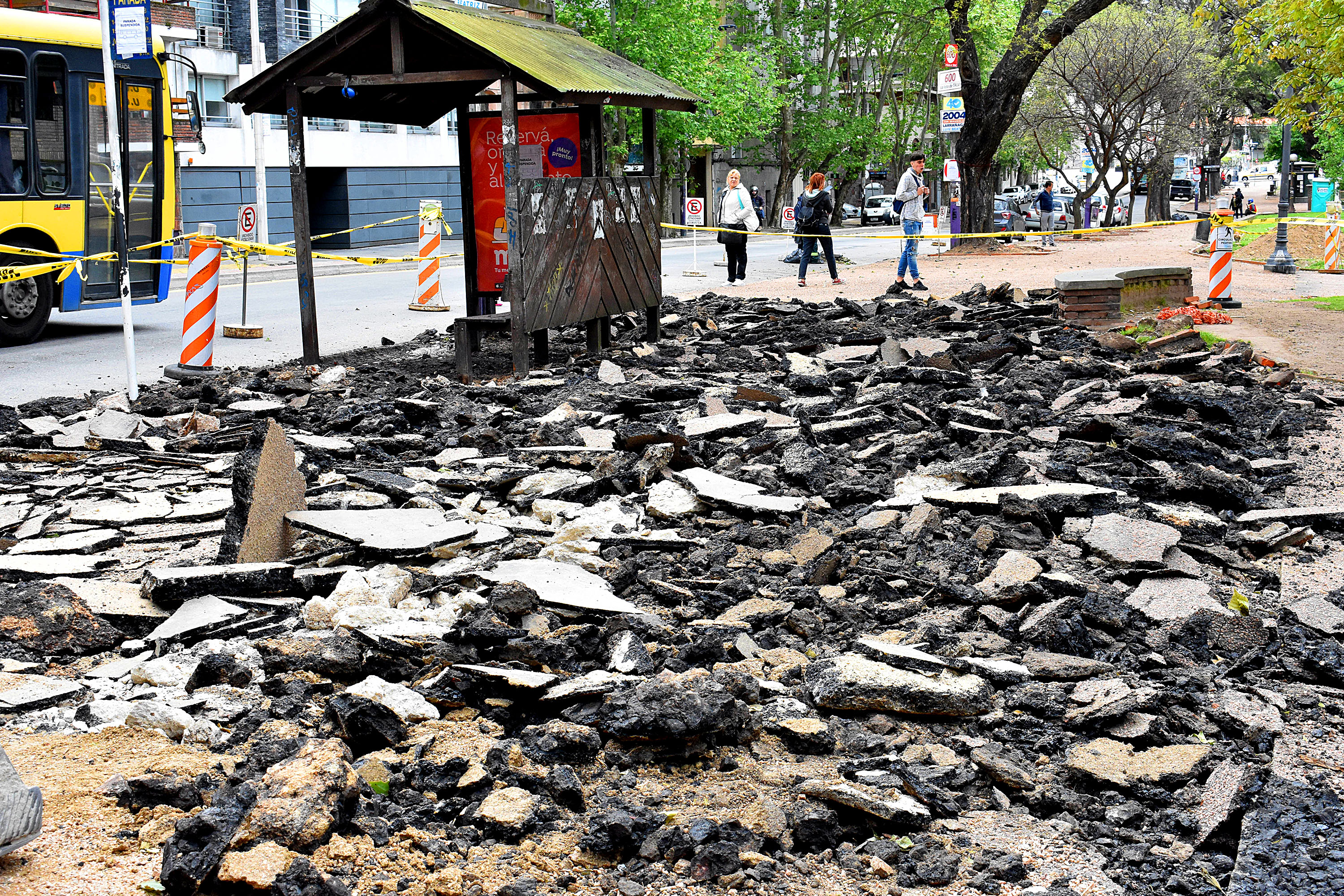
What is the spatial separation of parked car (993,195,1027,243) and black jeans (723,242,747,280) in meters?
15.2

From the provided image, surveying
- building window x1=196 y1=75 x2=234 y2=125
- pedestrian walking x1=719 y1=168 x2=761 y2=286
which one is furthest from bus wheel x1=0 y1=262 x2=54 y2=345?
building window x1=196 y1=75 x2=234 y2=125

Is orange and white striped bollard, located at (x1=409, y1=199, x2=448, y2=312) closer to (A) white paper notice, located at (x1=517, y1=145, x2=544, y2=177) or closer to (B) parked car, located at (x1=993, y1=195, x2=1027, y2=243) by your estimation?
(A) white paper notice, located at (x1=517, y1=145, x2=544, y2=177)

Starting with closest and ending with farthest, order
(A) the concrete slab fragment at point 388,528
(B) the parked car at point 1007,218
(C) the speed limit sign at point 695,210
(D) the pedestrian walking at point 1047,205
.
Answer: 1. (A) the concrete slab fragment at point 388,528
2. (C) the speed limit sign at point 695,210
3. (B) the parked car at point 1007,218
4. (D) the pedestrian walking at point 1047,205

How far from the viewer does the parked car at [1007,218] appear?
41.6 meters

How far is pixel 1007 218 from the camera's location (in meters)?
45.2

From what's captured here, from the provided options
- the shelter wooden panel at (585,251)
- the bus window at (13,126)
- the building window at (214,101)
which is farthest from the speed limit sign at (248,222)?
the building window at (214,101)

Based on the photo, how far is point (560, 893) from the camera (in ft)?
10.8

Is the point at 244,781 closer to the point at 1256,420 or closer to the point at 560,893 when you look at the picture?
the point at 560,893

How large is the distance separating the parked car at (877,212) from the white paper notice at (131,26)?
63.7 meters

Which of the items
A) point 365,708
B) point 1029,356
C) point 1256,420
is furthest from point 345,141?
point 365,708

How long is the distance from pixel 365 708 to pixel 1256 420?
290 inches

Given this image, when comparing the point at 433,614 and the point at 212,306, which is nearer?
the point at 433,614

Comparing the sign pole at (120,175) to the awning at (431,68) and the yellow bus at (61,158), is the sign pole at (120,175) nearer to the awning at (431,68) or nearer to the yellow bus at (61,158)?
the awning at (431,68)

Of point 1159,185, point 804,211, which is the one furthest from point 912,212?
point 1159,185
